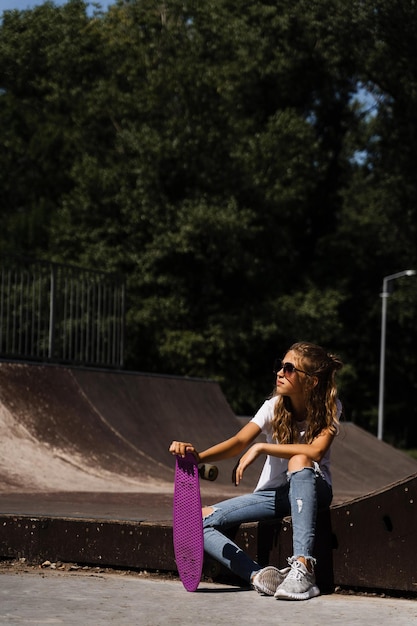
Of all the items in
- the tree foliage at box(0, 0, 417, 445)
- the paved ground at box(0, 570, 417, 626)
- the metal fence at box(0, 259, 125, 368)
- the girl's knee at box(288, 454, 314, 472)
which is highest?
the tree foliage at box(0, 0, 417, 445)

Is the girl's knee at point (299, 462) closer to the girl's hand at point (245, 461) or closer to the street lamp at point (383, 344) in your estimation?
the girl's hand at point (245, 461)

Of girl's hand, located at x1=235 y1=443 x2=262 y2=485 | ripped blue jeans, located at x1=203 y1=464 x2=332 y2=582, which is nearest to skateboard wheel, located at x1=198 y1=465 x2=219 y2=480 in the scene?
girl's hand, located at x1=235 y1=443 x2=262 y2=485

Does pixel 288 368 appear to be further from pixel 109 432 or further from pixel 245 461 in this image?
pixel 109 432

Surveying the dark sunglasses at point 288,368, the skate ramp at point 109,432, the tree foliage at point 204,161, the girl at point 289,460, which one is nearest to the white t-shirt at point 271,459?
the girl at point 289,460

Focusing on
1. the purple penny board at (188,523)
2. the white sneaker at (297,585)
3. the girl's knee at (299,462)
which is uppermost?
the girl's knee at (299,462)

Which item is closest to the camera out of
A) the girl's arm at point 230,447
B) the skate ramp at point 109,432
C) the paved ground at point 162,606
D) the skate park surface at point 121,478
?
the paved ground at point 162,606

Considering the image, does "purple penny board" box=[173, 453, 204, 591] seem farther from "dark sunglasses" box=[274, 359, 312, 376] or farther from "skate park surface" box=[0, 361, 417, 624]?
"dark sunglasses" box=[274, 359, 312, 376]

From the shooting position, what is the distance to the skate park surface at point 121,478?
4625 mm

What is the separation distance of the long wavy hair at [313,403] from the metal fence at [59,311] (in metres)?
9.08

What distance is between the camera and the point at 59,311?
14.9m

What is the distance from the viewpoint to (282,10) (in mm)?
34625

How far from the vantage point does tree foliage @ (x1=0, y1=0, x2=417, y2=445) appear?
3425cm

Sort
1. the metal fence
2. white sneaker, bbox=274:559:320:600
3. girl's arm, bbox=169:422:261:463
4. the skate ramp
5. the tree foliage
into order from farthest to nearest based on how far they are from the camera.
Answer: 1. the tree foliage
2. the metal fence
3. the skate ramp
4. girl's arm, bbox=169:422:261:463
5. white sneaker, bbox=274:559:320:600

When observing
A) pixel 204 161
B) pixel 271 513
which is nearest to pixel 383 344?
pixel 204 161
